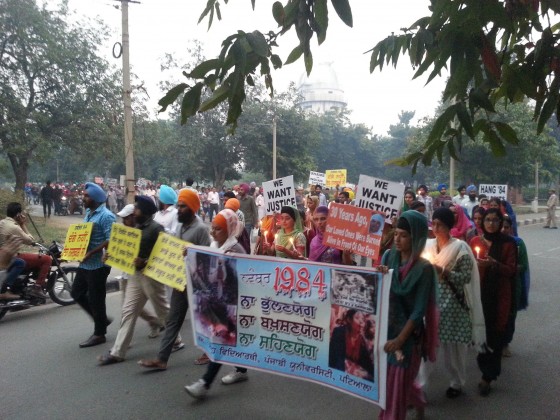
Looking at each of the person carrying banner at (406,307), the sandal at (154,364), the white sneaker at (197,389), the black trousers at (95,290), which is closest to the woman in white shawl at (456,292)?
the person carrying banner at (406,307)

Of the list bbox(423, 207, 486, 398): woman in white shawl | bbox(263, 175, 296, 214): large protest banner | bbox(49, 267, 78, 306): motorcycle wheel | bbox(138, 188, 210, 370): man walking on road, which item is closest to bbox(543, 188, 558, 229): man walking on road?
bbox(263, 175, 296, 214): large protest banner

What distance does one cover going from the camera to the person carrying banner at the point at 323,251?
5094 mm

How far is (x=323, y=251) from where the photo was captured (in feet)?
17.1

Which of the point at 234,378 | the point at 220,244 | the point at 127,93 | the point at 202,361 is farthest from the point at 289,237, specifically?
the point at 127,93

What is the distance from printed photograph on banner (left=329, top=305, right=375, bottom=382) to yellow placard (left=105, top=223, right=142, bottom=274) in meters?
2.16

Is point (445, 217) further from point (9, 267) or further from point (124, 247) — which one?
point (9, 267)

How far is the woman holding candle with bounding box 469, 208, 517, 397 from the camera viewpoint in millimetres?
4055

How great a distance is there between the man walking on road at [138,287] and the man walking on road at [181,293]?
0.25 meters

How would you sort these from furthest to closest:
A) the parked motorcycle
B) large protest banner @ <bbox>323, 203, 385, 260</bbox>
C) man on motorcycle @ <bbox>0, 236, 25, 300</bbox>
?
1. the parked motorcycle
2. man on motorcycle @ <bbox>0, 236, 25, 300</bbox>
3. large protest banner @ <bbox>323, 203, 385, 260</bbox>

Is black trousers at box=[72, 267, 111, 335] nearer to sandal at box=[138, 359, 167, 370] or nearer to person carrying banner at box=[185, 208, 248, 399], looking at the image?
sandal at box=[138, 359, 167, 370]

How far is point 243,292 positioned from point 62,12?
19297 millimetres

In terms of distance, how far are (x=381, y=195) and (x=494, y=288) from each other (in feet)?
5.68

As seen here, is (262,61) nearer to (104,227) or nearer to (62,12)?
(104,227)

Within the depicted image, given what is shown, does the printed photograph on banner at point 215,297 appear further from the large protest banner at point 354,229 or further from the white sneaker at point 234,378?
the large protest banner at point 354,229
